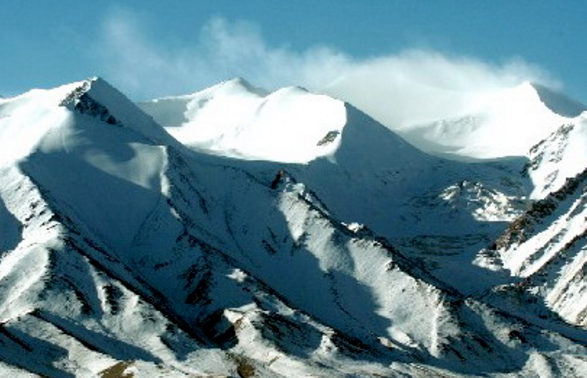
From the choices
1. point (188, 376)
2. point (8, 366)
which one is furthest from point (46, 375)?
point (188, 376)

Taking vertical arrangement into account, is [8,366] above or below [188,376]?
below

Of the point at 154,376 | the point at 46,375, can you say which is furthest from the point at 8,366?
the point at 154,376

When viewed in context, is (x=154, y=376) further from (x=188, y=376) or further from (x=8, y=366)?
(x=8, y=366)

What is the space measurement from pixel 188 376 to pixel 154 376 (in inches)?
228

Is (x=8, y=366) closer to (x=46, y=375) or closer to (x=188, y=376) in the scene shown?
(x=46, y=375)

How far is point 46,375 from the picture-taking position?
198 metres

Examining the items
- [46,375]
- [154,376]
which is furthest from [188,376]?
[46,375]

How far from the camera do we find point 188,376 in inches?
7859

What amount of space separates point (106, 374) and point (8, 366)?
1649 centimetres

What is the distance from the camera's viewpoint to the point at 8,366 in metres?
192

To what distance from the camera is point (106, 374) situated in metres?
199

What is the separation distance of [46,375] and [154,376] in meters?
18.2

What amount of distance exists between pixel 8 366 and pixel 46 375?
27.0 ft

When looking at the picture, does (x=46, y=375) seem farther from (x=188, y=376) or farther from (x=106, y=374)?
(x=188, y=376)
